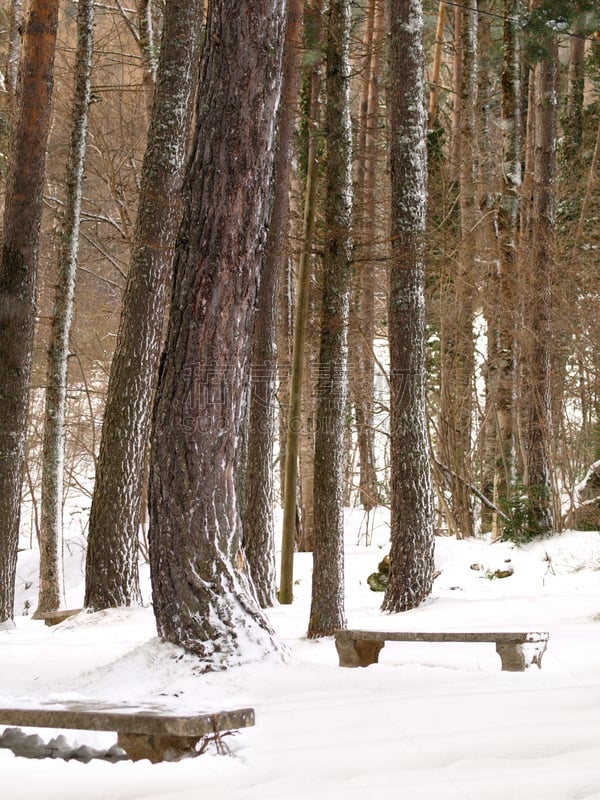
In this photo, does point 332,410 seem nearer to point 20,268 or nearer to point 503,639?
point 503,639

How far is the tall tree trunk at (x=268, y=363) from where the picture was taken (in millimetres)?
10422

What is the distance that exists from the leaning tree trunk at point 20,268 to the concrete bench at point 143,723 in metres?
6.61

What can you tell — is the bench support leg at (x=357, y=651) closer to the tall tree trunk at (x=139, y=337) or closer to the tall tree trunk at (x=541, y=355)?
the tall tree trunk at (x=139, y=337)

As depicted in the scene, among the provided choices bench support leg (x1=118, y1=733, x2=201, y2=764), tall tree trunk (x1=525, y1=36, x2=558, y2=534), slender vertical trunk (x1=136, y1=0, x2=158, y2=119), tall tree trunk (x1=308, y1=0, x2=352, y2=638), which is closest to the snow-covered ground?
bench support leg (x1=118, y1=733, x2=201, y2=764)

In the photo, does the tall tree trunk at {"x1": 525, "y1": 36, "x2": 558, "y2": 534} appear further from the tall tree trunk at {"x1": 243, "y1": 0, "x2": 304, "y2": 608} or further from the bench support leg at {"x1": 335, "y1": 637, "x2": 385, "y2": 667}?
the bench support leg at {"x1": 335, "y1": 637, "x2": 385, "y2": 667}

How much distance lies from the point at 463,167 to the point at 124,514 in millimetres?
8766

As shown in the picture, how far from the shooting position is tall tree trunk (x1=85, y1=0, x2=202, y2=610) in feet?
31.2

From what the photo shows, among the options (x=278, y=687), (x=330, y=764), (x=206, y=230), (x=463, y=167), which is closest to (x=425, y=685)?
(x=278, y=687)

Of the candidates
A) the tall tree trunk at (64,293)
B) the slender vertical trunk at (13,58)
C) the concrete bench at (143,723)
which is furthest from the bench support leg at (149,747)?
the slender vertical trunk at (13,58)

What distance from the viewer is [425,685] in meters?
4.73

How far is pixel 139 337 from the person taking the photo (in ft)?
31.8

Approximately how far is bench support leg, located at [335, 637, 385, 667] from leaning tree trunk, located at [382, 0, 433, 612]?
11.8 feet

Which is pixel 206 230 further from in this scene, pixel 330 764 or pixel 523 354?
pixel 523 354

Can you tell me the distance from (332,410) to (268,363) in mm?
2603
